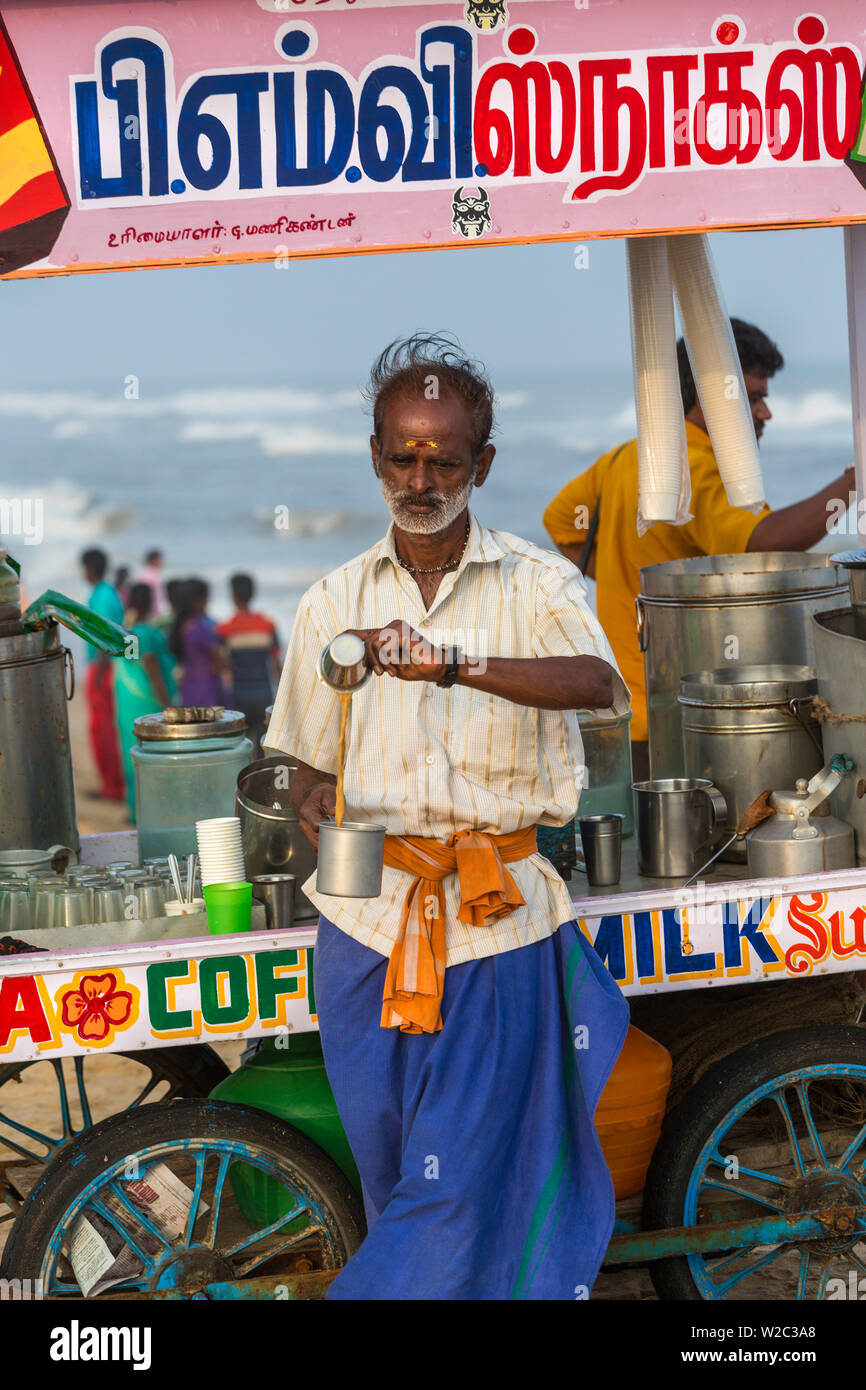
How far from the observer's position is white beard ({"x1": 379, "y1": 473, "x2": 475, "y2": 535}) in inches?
92.8

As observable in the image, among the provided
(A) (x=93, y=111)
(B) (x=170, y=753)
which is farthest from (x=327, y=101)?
(B) (x=170, y=753)

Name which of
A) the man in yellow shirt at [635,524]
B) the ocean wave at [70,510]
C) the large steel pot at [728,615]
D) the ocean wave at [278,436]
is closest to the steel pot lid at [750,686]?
the large steel pot at [728,615]

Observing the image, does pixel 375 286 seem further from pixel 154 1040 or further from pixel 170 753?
pixel 154 1040

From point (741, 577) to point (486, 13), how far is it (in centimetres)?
140

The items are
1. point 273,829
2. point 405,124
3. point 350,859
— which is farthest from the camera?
point 273,829

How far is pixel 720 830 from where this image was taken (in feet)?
10.3

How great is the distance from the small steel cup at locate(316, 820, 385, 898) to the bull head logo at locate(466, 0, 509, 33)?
1466 mm

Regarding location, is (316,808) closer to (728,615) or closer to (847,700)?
(847,700)

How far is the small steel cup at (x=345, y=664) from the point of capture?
6.98 feet

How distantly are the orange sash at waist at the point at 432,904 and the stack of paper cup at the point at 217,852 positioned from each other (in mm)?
484

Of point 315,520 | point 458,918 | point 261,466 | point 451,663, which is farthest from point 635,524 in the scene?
point 261,466

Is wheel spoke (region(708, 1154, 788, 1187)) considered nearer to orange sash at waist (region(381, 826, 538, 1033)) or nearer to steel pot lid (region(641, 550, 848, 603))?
orange sash at waist (region(381, 826, 538, 1033))

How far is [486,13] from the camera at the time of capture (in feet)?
8.58

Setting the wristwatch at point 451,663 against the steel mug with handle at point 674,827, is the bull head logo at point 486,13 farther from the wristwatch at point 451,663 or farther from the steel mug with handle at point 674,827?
the steel mug with handle at point 674,827
